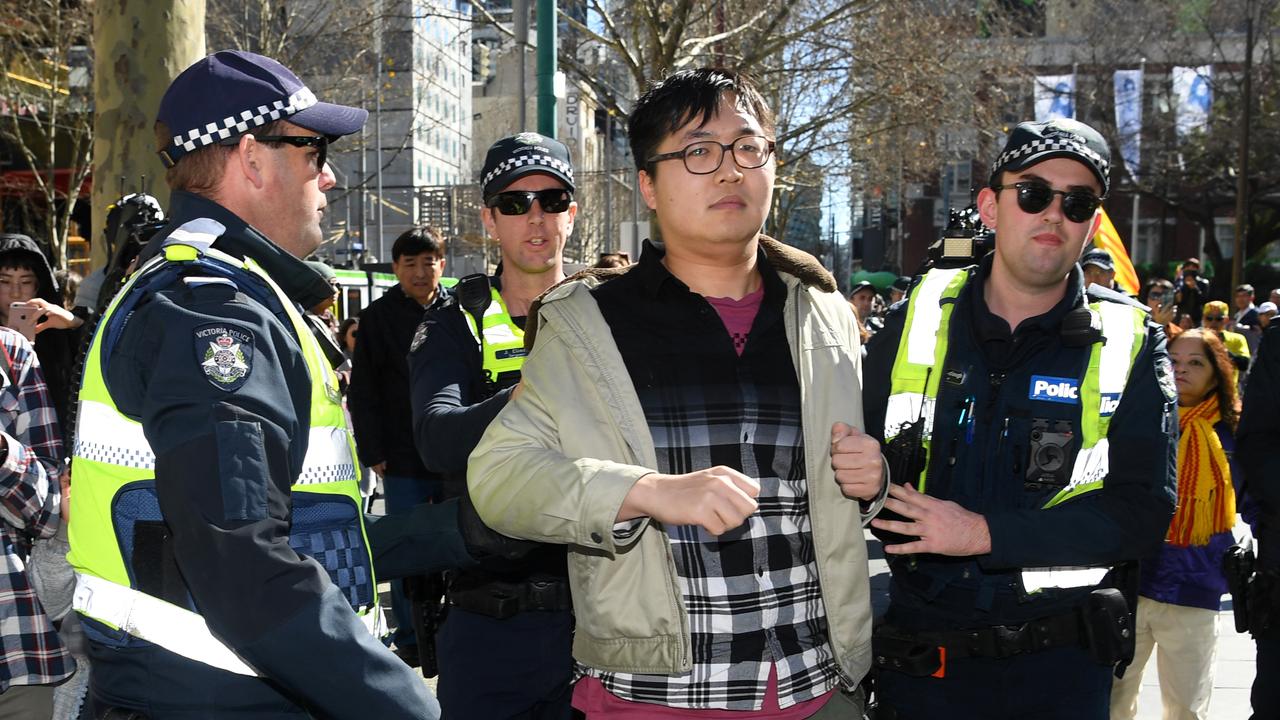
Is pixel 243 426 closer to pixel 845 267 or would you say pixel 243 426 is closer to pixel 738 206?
pixel 738 206

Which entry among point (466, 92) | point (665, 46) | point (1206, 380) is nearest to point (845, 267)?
point (466, 92)

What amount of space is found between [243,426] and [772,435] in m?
1.13

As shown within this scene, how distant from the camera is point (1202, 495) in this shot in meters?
5.30

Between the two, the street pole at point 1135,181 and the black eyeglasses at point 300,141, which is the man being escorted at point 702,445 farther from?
the street pole at point 1135,181

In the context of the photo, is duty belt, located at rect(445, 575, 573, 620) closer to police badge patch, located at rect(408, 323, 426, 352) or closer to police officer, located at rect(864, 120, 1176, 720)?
police badge patch, located at rect(408, 323, 426, 352)

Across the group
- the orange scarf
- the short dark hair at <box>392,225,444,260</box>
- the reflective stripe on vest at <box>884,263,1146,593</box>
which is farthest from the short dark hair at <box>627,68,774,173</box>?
the short dark hair at <box>392,225,444,260</box>

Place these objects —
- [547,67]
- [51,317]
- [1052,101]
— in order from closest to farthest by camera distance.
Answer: [51,317] < [547,67] < [1052,101]

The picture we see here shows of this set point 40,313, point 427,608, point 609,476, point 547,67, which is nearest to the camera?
point 609,476

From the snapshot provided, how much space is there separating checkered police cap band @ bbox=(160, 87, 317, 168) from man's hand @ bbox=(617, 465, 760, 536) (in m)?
1.01

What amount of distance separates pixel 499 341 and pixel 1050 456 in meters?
1.90

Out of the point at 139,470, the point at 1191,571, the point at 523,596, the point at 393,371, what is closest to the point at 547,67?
the point at 393,371

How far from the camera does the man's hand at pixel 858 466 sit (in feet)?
7.97

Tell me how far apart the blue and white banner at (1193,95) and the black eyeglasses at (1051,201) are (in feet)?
117

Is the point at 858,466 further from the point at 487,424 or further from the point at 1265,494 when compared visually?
the point at 1265,494
